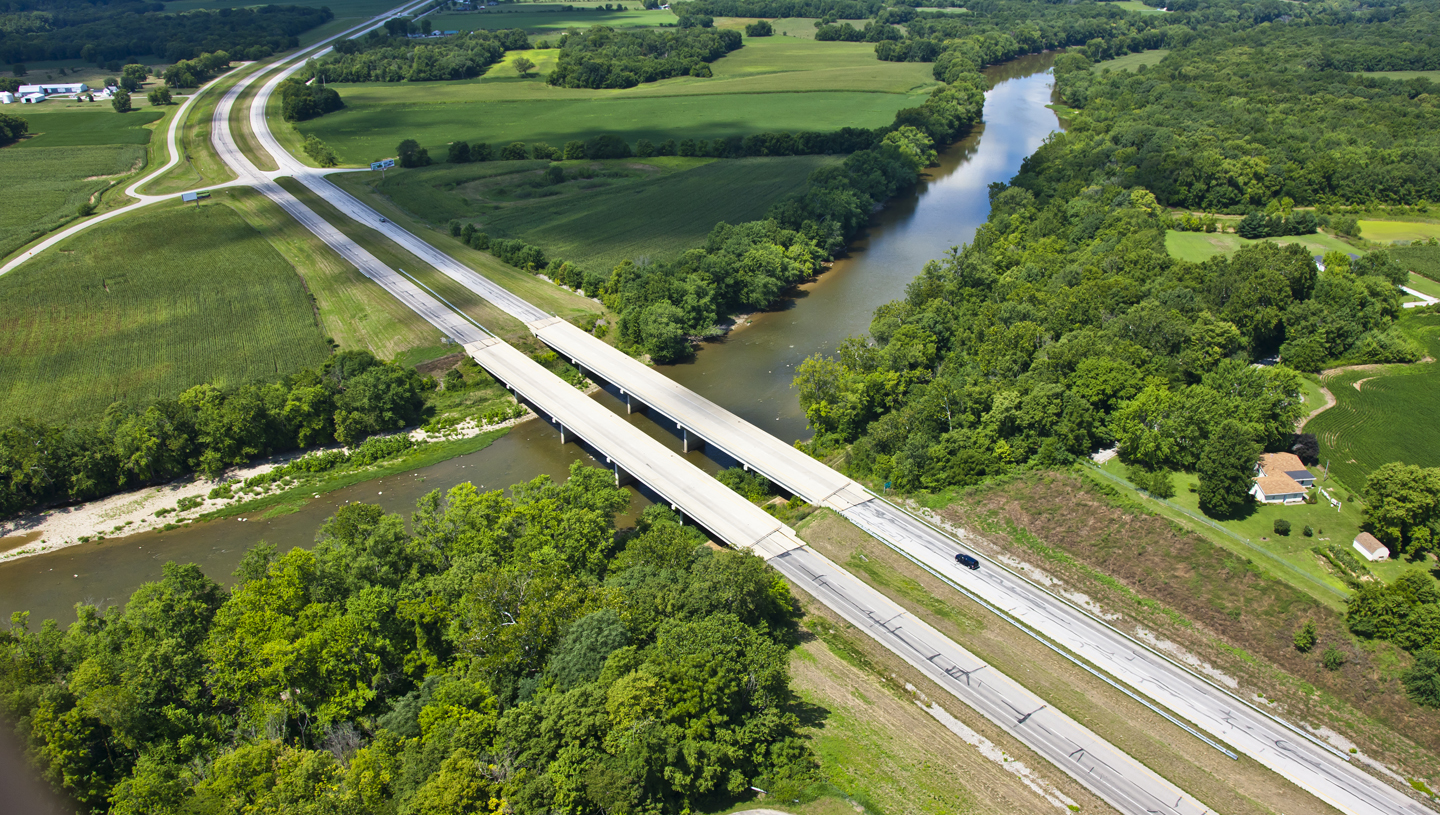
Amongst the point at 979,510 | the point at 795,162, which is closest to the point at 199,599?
the point at 979,510

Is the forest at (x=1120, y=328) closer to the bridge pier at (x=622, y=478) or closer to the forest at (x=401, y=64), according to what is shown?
the bridge pier at (x=622, y=478)

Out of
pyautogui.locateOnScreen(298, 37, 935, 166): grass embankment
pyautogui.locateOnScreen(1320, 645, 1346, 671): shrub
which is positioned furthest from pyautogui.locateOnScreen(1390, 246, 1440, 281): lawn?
pyautogui.locateOnScreen(298, 37, 935, 166): grass embankment

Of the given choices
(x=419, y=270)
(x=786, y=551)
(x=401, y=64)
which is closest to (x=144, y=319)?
(x=419, y=270)

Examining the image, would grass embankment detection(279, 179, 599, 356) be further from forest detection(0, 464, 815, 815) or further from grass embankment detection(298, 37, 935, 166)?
forest detection(0, 464, 815, 815)

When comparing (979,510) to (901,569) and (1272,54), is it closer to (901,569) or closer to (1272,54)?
(901,569)

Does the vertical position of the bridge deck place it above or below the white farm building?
below

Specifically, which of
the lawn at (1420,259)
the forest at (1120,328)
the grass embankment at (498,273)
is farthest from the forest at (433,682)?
the lawn at (1420,259)
